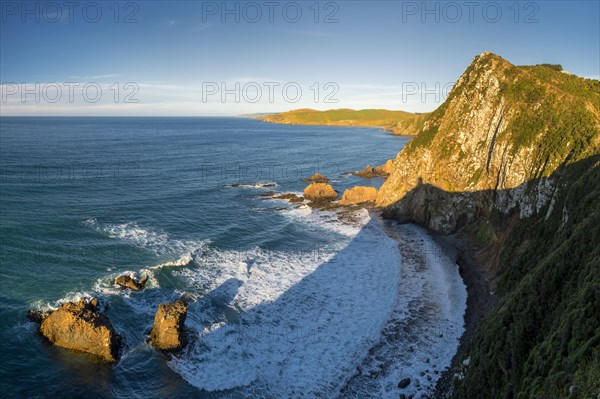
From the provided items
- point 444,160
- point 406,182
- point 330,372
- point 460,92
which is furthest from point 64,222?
point 460,92

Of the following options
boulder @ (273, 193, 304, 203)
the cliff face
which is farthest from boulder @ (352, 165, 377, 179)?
A: the cliff face

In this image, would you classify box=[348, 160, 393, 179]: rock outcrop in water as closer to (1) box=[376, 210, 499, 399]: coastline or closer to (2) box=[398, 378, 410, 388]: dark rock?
(1) box=[376, 210, 499, 399]: coastline

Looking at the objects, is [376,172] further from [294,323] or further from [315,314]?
[294,323]

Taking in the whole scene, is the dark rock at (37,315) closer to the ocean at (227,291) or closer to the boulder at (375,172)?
the ocean at (227,291)

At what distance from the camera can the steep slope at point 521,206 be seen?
14773 millimetres

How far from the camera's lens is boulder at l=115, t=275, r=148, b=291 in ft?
111

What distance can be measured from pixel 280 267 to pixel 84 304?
18.8 m

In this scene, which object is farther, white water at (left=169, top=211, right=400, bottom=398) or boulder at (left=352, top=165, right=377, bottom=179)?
boulder at (left=352, top=165, right=377, bottom=179)

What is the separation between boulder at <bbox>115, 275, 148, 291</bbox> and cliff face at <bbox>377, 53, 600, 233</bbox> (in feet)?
119

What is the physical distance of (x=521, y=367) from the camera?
647 inches

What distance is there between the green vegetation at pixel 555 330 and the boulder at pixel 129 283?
89.5ft

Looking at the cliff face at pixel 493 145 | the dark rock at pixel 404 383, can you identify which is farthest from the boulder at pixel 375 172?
the dark rock at pixel 404 383

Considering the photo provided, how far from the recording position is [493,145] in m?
47.2

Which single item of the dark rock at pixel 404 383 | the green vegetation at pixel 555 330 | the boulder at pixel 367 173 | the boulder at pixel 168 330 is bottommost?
the dark rock at pixel 404 383
